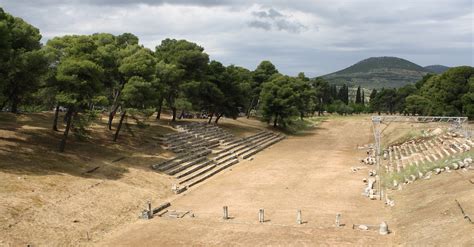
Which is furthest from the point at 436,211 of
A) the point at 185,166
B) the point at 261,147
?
the point at 261,147

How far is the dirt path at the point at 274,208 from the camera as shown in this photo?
20458 mm

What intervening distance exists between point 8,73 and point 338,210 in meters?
21.6

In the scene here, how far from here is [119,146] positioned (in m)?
36.8

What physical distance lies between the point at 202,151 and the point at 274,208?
17.6m

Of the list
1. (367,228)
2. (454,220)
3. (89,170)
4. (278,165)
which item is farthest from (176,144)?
(454,220)

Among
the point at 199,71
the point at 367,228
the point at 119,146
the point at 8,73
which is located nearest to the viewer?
the point at 367,228

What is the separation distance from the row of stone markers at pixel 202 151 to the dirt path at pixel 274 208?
1267 mm

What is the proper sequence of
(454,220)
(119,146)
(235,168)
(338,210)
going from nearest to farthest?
1. (454,220)
2. (338,210)
3. (119,146)
4. (235,168)

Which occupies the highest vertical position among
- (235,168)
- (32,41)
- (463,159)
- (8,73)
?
(32,41)

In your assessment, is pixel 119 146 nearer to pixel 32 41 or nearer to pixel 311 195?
pixel 32 41

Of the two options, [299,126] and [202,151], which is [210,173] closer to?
[202,151]

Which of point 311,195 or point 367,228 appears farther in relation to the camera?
point 311,195

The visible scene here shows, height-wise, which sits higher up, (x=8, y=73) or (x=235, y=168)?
(x=8, y=73)

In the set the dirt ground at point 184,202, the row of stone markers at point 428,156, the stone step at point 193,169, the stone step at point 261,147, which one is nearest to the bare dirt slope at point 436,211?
the dirt ground at point 184,202
